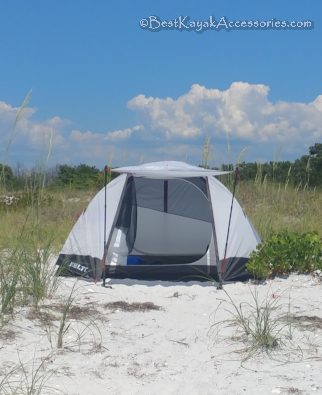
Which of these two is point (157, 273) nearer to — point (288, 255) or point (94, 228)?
point (94, 228)

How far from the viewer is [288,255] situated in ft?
23.4

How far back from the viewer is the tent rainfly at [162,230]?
23.3ft

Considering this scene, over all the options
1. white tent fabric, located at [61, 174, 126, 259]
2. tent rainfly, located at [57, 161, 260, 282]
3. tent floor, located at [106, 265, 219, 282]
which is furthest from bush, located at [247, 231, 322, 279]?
white tent fabric, located at [61, 174, 126, 259]

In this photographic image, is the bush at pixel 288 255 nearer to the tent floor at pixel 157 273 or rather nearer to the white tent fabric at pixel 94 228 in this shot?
the tent floor at pixel 157 273

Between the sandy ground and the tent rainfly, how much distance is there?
0.79 m

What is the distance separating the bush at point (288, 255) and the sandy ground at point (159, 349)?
0.66 meters

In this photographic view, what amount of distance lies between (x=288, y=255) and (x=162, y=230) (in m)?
2.09

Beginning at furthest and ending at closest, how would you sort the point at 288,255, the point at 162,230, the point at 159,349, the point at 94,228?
1. the point at 162,230
2. the point at 94,228
3. the point at 288,255
4. the point at 159,349

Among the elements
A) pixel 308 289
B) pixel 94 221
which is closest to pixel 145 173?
pixel 94 221

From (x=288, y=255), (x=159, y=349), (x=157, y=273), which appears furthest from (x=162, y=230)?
(x=159, y=349)

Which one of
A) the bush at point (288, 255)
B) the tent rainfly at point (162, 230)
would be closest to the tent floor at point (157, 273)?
the tent rainfly at point (162, 230)

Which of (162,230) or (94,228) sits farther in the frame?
(162,230)

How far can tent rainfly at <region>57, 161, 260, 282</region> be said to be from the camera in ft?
23.3

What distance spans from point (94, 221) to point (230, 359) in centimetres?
330
